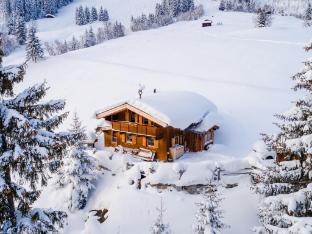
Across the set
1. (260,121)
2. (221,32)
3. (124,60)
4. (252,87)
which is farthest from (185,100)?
(221,32)

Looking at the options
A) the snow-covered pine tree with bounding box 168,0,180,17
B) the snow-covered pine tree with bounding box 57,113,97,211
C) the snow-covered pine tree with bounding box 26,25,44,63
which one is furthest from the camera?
the snow-covered pine tree with bounding box 168,0,180,17

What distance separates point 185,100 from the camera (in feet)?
129

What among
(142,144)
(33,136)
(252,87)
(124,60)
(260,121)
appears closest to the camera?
(33,136)

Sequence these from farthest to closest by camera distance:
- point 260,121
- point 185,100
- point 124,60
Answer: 1. point 124,60
2. point 260,121
3. point 185,100

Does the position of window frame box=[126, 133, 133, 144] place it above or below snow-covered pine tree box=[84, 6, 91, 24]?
above

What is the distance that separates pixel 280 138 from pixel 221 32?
3706 inches

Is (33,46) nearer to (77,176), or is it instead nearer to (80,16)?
(77,176)

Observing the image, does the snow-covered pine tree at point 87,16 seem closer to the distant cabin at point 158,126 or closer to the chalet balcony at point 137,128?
the distant cabin at point 158,126

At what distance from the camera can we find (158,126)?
115 feet

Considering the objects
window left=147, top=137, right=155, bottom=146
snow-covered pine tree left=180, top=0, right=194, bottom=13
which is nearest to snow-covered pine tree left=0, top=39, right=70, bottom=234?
window left=147, top=137, right=155, bottom=146

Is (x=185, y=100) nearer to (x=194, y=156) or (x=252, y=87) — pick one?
(x=194, y=156)

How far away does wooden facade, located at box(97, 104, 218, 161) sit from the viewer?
1384 inches

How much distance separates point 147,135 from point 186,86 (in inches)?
1080

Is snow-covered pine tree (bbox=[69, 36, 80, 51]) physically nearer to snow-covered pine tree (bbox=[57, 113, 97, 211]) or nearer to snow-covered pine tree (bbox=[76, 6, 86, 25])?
snow-covered pine tree (bbox=[76, 6, 86, 25])
